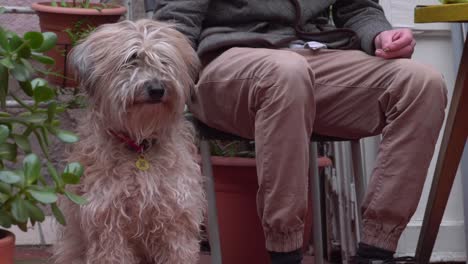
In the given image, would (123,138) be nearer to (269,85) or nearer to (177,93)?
(177,93)

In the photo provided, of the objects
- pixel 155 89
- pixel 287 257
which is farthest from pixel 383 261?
pixel 155 89

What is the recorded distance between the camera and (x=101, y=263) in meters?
2.91

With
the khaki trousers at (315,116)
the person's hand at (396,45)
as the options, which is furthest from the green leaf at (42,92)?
the person's hand at (396,45)

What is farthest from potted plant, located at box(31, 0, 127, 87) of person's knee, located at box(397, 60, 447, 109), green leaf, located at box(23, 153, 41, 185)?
green leaf, located at box(23, 153, 41, 185)

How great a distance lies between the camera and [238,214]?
380 cm

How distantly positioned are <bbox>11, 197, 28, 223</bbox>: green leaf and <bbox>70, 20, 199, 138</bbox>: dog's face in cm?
79

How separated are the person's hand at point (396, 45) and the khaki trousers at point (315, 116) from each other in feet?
0.14

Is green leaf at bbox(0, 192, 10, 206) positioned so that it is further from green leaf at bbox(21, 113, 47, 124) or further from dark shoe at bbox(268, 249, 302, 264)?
dark shoe at bbox(268, 249, 302, 264)

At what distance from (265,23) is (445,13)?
815 mm

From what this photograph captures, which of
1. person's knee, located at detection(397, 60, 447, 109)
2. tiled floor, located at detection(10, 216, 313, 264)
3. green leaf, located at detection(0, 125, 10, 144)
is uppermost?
green leaf, located at detection(0, 125, 10, 144)

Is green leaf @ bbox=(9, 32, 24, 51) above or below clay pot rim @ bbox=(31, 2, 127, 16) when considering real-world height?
above

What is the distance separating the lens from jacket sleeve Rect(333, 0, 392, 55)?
3346 mm

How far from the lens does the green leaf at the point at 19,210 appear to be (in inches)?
80.0

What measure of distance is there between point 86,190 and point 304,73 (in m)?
0.82
